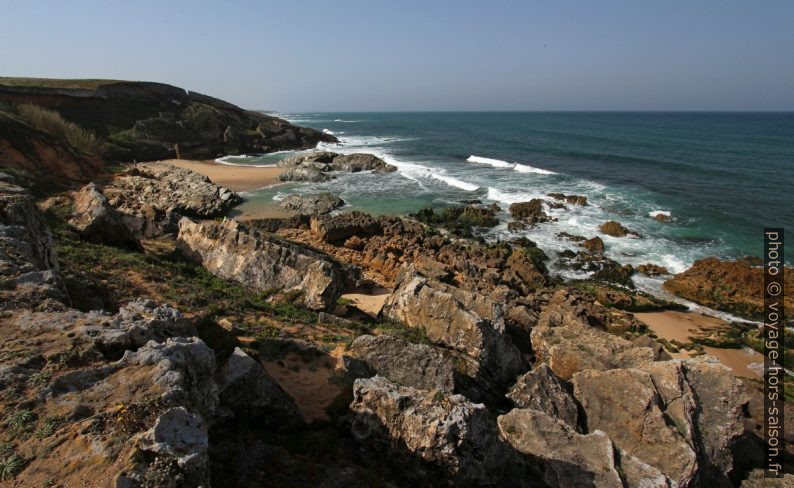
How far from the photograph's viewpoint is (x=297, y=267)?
18031 mm

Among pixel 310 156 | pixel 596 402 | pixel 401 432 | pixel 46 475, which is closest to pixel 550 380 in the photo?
pixel 596 402

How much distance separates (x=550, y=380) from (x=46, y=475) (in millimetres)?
10231

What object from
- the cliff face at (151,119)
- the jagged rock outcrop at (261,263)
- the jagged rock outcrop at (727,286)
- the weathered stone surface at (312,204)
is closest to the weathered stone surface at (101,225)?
the jagged rock outcrop at (261,263)

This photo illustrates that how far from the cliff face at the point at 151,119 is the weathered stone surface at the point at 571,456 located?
56.2 m

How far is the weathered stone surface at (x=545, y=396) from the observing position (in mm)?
10430

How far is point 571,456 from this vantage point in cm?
852

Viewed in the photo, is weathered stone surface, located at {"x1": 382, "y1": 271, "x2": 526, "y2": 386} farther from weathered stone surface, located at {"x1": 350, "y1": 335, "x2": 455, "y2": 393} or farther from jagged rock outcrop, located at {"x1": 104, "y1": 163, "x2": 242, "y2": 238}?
jagged rock outcrop, located at {"x1": 104, "y1": 163, "x2": 242, "y2": 238}

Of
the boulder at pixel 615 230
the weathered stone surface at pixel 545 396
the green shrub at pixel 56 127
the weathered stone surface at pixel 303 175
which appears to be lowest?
the boulder at pixel 615 230

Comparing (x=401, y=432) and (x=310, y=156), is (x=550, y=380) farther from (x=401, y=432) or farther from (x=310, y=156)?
(x=310, y=156)

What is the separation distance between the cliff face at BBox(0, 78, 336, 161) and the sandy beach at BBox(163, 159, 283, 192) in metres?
5.32

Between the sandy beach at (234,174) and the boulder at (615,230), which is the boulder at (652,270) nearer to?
the boulder at (615,230)

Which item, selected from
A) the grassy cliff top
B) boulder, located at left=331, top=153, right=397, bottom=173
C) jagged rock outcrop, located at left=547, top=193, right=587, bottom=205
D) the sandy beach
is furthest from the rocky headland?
the grassy cliff top

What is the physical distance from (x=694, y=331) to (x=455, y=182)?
3241 centimetres

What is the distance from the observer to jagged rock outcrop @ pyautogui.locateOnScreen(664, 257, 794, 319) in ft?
75.4
